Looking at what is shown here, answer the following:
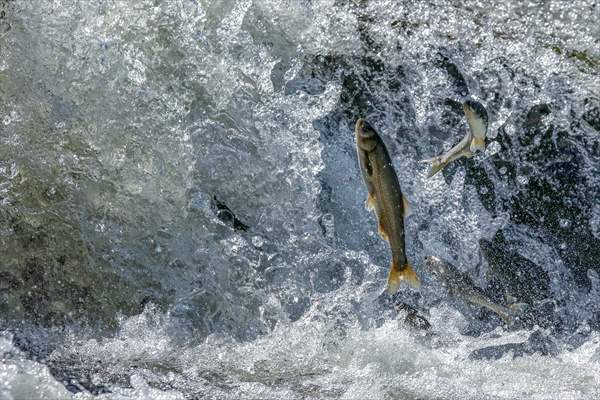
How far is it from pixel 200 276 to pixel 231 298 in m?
0.20

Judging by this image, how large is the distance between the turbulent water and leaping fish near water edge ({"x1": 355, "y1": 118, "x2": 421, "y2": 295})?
0.73m

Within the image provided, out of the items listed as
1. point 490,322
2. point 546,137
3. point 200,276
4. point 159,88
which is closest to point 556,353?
point 490,322

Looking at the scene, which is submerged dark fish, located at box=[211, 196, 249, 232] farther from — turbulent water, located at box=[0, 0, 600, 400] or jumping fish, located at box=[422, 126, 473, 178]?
jumping fish, located at box=[422, 126, 473, 178]

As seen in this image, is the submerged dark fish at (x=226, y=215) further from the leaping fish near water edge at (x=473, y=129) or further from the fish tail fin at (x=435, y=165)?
the leaping fish near water edge at (x=473, y=129)

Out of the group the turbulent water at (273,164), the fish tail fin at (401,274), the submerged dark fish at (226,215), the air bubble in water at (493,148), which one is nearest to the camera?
the fish tail fin at (401,274)

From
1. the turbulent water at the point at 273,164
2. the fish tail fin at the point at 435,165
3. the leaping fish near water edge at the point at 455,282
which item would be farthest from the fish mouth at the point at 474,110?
the leaping fish near water edge at the point at 455,282

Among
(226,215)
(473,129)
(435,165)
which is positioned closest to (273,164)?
(226,215)

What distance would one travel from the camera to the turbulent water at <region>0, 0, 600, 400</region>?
461 cm

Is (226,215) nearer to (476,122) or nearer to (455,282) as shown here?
(455,282)

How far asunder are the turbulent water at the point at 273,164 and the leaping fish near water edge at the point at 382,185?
2.39 feet

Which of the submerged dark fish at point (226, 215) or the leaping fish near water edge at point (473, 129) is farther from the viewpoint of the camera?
the submerged dark fish at point (226, 215)

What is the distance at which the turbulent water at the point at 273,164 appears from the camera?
15.1ft

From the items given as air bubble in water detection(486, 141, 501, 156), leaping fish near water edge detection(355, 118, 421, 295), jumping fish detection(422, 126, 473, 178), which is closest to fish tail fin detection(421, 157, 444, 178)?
jumping fish detection(422, 126, 473, 178)

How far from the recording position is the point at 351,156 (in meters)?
4.91
